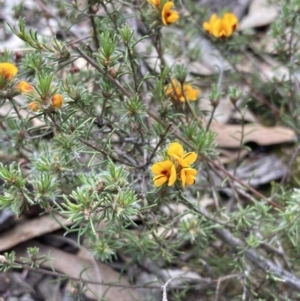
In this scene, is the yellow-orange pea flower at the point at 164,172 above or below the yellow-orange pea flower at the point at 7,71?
below

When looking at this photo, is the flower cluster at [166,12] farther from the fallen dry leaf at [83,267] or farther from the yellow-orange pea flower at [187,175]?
the fallen dry leaf at [83,267]

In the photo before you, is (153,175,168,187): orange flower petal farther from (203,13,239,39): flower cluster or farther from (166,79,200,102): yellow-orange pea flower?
(203,13,239,39): flower cluster

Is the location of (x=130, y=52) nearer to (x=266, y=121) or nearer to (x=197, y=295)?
(x=197, y=295)

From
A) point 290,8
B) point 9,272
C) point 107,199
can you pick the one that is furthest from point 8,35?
point 107,199

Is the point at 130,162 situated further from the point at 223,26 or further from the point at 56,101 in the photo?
the point at 223,26

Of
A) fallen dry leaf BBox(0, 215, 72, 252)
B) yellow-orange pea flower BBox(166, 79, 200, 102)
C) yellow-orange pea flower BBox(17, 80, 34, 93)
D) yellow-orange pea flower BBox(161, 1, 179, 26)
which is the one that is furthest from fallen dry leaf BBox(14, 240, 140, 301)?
yellow-orange pea flower BBox(161, 1, 179, 26)

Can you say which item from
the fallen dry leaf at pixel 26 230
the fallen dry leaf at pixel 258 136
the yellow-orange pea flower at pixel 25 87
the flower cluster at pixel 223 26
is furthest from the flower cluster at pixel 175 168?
the fallen dry leaf at pixel 258 136

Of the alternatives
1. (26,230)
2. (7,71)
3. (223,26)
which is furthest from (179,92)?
(26,230)

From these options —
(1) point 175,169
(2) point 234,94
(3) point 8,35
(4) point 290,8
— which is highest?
(4) point 290,8
